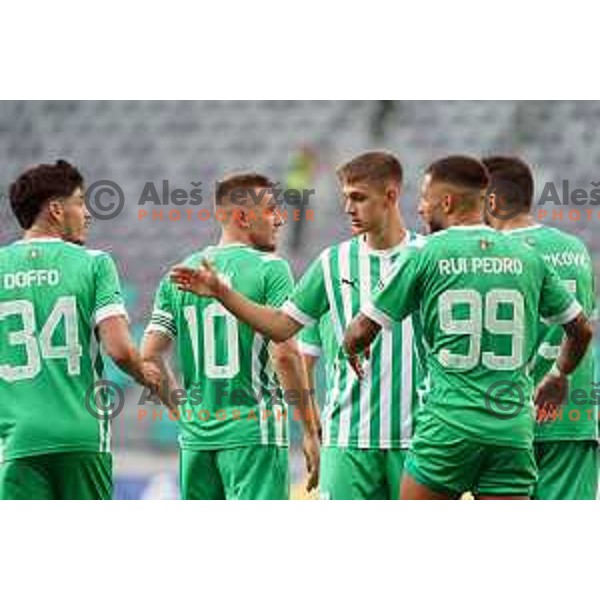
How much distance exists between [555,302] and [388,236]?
0.82m

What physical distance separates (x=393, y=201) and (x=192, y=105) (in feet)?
8.16

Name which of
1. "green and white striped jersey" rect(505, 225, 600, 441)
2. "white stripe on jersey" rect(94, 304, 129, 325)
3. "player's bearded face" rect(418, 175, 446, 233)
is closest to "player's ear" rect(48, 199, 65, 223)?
"white stripe on jersey" rect(94, 304, 129, 325)

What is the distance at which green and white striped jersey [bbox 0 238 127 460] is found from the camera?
260 inches

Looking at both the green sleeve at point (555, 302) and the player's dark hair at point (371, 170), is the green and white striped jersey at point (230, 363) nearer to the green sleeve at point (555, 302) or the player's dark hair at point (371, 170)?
the player's dark hair at point (371, 170)

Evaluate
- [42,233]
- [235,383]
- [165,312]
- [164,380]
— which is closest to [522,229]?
[235,383]

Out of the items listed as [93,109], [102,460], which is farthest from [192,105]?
[102,460]

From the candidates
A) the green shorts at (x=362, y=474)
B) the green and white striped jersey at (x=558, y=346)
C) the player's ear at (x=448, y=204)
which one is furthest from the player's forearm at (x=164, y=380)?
the green and white striped jersey at (x=558, y=346)

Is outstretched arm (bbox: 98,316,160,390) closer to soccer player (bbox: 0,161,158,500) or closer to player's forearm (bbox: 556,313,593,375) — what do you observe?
soccer player (bbox: 0,161,158,500)

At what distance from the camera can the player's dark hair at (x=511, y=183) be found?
7148mm

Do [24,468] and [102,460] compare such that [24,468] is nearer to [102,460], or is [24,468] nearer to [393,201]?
[102,460]

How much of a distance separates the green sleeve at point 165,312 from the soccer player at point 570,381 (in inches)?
57.0

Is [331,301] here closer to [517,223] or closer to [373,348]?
[373,348]

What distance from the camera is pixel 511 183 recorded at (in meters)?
7.21

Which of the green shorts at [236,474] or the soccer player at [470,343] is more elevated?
the soccer player at [470,343]
